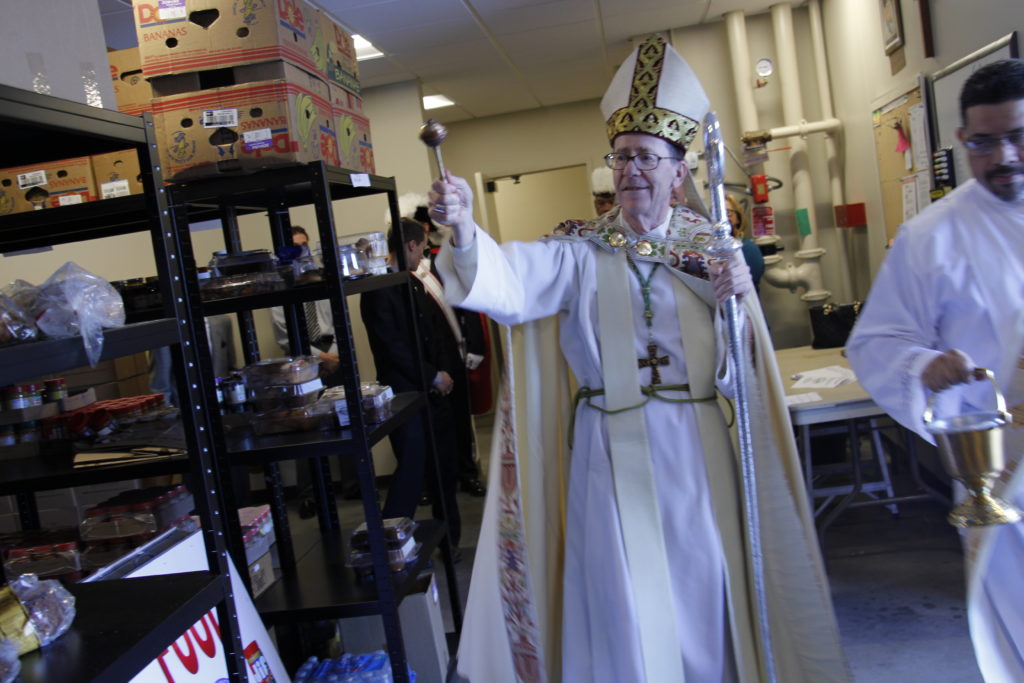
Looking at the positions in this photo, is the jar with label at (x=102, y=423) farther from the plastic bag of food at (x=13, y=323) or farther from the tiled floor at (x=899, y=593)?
the tiled floor at (x=899, y=593)

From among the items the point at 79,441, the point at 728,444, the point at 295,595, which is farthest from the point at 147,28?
the point at 728,444

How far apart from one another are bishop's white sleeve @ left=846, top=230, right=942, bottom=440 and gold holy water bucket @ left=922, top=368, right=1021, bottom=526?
0.27m

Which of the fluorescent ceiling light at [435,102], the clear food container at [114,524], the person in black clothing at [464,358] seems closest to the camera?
the clear food container at [114,524]

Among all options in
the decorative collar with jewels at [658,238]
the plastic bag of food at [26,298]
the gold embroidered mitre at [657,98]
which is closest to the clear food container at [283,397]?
the decorative collar with jewels at [658,238]

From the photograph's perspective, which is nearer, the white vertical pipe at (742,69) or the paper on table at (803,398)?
the paper on table at (803,398)

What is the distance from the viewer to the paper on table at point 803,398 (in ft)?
10.8

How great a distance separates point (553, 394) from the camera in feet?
7.28

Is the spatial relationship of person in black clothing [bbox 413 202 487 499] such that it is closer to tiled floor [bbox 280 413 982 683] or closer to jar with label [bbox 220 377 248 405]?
tiled floor [bbox 280 413 982 683]

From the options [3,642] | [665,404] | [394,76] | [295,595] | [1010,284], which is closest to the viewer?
[3,642]

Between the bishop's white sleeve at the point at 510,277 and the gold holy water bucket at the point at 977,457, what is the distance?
0.91 metres

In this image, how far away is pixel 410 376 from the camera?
3932 millimetres

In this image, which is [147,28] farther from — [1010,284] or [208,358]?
[1010,284]

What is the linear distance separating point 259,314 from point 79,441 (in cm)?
445

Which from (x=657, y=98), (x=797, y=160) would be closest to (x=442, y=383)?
(x=657, y=98)
